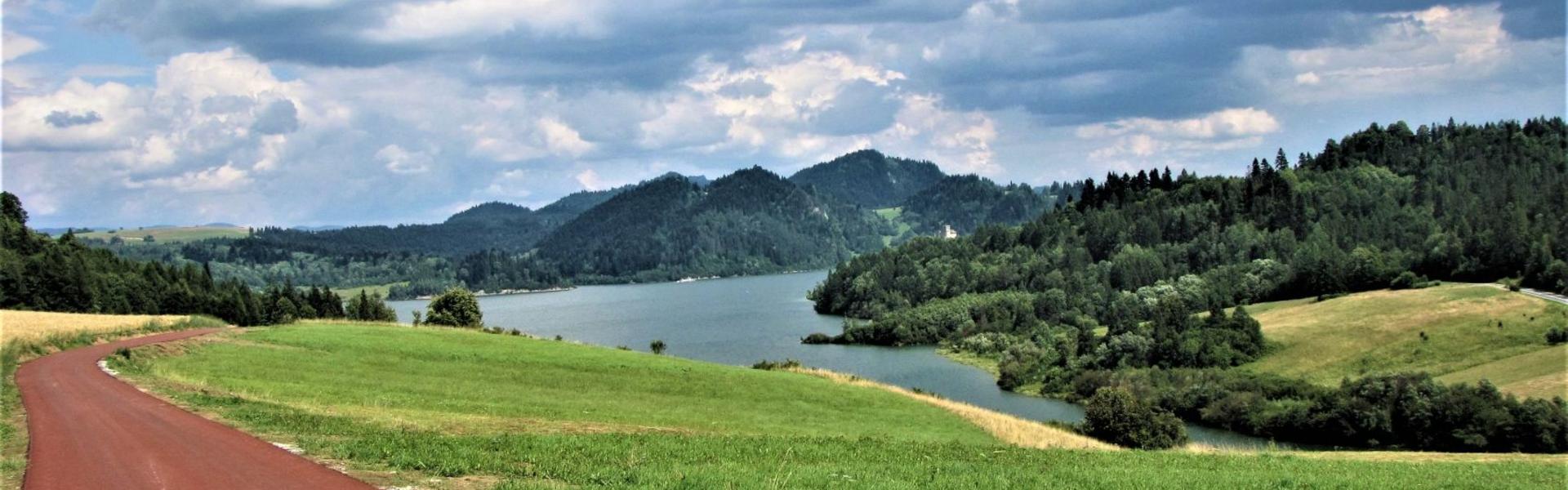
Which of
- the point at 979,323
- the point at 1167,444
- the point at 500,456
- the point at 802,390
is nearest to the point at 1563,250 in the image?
the point at 979,323

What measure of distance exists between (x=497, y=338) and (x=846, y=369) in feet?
248

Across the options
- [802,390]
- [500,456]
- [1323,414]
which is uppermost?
[500,456]

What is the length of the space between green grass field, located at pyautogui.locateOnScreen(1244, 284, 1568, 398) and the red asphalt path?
103376 millimetres

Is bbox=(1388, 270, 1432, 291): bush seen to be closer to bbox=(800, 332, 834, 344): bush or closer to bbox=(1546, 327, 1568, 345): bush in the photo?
bbox=(1546, 327, 1568, 345): bush

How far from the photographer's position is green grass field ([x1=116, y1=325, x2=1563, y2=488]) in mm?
18547

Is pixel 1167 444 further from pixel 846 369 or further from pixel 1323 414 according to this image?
pixel 846 369

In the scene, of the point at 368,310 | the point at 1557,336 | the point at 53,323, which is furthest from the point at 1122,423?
the point at 368,310

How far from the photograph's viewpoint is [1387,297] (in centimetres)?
13712

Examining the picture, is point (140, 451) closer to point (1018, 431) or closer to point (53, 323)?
point (1018, 431)

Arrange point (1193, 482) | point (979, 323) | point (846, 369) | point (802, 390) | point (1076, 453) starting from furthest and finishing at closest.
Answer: point (979, 323)
point (846, 369)
point (802, 390)
point (1076, 453)
point (1193, 482)

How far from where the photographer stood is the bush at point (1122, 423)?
61.2 m

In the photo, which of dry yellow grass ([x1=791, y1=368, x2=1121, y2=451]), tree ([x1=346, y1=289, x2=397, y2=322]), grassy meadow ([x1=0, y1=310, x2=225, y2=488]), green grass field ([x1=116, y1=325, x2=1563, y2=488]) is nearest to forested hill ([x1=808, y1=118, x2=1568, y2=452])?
dry yellow grass ([x1=791, y1=368, x2=1121, y2=451])

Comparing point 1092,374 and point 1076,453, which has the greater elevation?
point 1076,453

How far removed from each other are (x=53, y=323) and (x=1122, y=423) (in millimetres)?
59137
